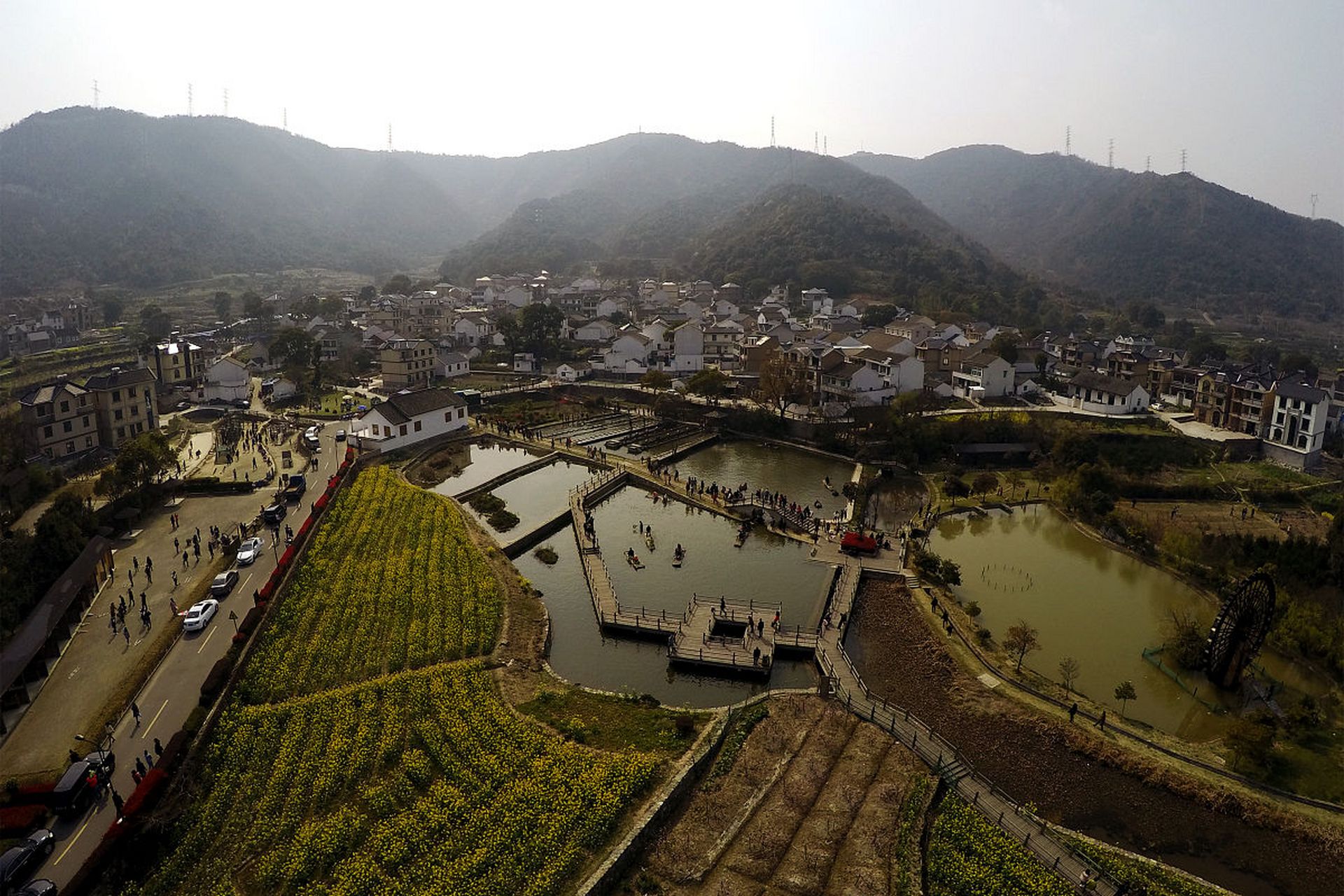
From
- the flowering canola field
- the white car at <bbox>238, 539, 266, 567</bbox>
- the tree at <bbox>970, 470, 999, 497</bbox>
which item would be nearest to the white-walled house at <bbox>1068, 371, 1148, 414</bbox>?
the tree at <bbox>970, 470, 999, 497</bbox>

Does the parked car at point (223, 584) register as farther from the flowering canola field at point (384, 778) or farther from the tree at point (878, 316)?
the tree at point (878, 316)

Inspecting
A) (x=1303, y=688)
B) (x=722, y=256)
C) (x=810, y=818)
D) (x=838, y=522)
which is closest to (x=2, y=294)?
(x=722, y=256)

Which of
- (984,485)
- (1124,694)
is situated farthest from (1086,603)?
(984,485)

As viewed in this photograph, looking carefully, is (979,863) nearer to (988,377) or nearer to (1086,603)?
(1086,603)

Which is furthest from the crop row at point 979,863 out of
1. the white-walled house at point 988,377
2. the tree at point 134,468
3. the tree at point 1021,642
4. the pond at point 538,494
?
the white-walled house at point 988,377

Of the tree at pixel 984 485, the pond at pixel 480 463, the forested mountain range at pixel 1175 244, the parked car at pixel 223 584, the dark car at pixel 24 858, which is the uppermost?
the forested mountain range at pixel 1175 244

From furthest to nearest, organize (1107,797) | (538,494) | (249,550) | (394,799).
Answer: (538,494)
(249,550)
(1107,797)
(394,799)
